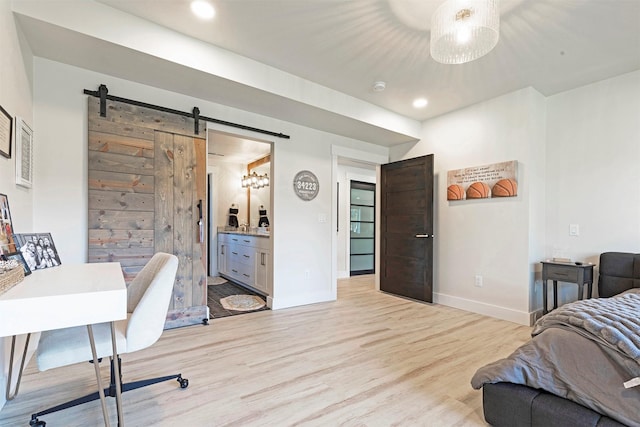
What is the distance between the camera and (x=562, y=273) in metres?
3.03

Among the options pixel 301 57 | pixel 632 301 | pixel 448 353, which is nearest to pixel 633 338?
pixel 632 301

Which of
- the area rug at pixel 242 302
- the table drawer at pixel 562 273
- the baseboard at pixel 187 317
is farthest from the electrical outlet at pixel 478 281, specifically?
the baseboard at pixel 187 317

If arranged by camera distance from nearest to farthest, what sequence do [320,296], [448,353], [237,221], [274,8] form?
[274,8]
[448,353]
[320,296]
[237,221]

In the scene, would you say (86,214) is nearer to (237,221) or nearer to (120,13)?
(120,13)

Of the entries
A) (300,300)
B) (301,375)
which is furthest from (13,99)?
(300,300)

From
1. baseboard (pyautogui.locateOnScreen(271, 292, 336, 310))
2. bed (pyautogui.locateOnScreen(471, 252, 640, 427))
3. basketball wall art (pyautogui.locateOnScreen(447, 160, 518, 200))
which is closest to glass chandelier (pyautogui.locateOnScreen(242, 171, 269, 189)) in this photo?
baseboard (pyautogui.locateOnScreen(271, 292, 336, 310))

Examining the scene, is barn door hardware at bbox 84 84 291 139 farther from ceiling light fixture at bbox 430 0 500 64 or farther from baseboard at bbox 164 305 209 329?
ceiling light fixture at bbox 430 0 500 64

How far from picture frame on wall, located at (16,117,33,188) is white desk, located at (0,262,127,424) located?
119 centimetres

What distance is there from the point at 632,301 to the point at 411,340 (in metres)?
1.54

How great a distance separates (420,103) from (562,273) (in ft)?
7.96

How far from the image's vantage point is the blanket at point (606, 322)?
129cm

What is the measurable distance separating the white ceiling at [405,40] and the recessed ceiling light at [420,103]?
0.21 meters

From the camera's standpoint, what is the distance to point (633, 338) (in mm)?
1285

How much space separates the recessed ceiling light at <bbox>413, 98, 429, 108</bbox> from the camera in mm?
3676
